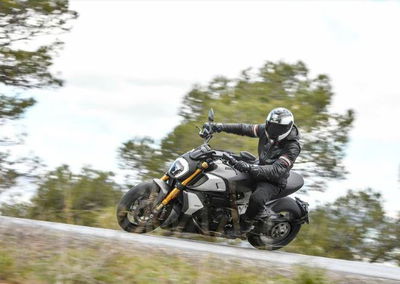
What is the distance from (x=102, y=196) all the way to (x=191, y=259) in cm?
1012

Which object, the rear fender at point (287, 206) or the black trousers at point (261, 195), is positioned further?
the rear fender at point (287, 206)

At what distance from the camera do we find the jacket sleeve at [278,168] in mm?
8539

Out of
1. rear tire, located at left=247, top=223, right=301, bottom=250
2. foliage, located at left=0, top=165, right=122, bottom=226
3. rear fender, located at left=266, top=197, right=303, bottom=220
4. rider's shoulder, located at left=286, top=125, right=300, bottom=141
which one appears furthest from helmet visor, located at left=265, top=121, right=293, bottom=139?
foliage, located at left=0, top=165, right=122, bottom=226

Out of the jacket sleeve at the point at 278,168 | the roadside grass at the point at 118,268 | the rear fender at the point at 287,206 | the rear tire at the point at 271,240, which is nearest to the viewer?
the roadside grass at the point at 118,268

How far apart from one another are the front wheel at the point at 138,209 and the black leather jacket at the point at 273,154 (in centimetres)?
133

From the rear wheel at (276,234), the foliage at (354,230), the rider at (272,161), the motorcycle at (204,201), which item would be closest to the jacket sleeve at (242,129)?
the rider at (272,161)

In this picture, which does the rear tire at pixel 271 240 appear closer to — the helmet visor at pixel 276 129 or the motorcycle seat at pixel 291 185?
the motorcycle seat at pixel 291 185

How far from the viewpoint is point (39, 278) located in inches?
236

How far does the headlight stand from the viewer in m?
8.67

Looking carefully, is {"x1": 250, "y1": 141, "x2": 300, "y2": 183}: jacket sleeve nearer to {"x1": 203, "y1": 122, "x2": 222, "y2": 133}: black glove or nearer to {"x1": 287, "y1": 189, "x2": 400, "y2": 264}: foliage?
{"x1": 203, "y1": 122, "x2": 222, "y2": 133}: black glove

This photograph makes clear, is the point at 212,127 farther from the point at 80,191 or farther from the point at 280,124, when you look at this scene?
the point at 80,191

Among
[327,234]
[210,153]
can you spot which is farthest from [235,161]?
[327,234]

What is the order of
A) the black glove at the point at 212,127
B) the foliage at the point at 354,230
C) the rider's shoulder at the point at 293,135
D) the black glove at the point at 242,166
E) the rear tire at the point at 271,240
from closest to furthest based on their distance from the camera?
1. the black glove at the point at 242,166
2. the rider's shoulder at the point at 293,135
3. the black glove at the point at 212,127
4. the rear tire at the point at 271,240
5. the foliage at the point at 354,230

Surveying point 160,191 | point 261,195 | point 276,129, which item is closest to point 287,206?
point 261,195
